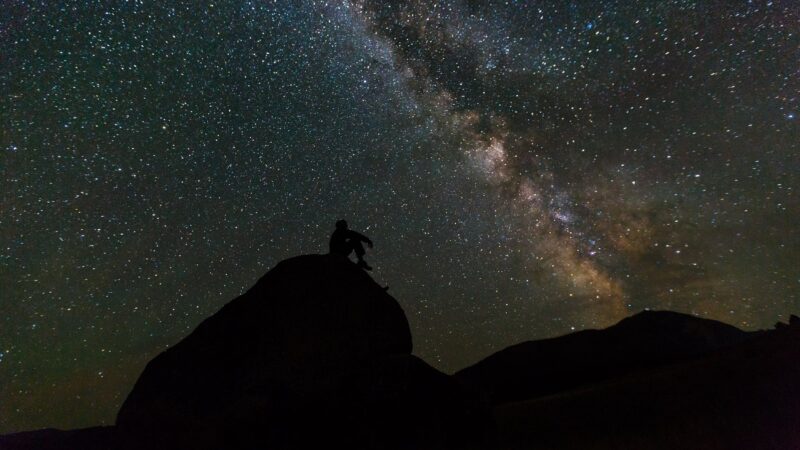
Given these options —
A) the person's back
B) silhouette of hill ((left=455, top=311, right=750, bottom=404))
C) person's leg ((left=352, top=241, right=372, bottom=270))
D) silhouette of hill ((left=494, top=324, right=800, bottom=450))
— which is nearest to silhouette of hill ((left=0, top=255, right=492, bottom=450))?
person's leg ((left=352, top=241, right=372, bottom=270))

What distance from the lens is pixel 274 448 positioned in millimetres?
8828

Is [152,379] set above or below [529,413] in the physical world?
above

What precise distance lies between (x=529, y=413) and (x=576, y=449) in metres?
5.07

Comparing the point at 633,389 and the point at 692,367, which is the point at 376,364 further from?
the point at 692,367

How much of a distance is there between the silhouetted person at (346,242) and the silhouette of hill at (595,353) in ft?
29.0

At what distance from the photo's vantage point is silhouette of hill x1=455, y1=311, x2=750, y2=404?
62.8 feet

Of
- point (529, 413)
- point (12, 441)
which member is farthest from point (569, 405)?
point (12, 441)

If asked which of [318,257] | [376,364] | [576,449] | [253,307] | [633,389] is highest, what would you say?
[318,257]

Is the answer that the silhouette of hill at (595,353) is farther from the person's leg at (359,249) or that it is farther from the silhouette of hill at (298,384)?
the silhouette of hill at (298,384)

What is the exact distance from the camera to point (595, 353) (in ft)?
67.1

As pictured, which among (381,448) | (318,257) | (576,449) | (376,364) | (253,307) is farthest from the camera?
(318,257)

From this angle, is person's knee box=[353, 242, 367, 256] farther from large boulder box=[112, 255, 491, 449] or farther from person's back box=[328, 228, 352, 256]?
large boulder box=[112, 255, 491, 449]

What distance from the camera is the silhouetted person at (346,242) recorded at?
1322 cm

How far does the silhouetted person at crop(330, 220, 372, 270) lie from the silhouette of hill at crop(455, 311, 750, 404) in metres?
8.83
